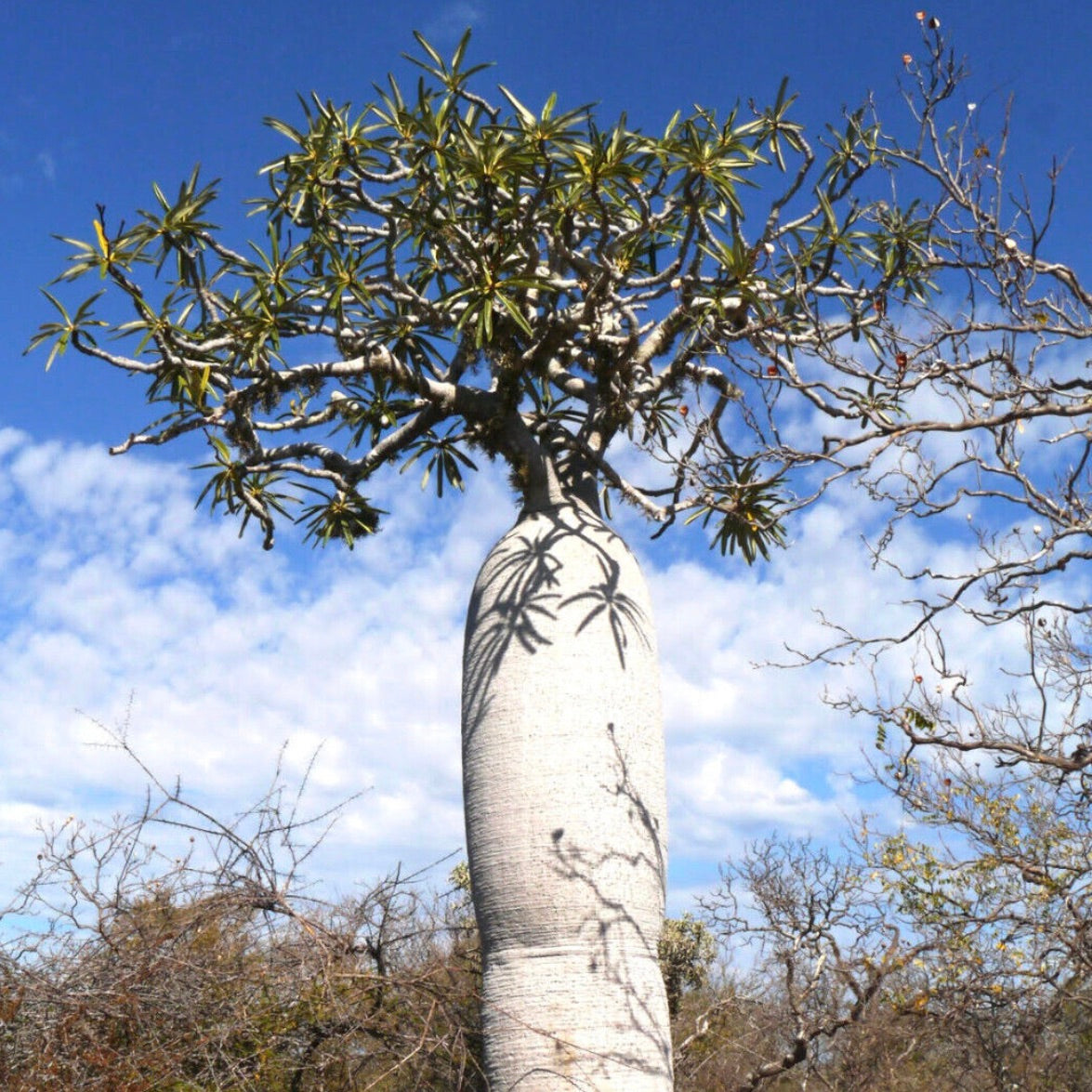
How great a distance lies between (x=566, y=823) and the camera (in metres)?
4.41

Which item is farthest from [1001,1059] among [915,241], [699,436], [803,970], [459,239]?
[459,239]

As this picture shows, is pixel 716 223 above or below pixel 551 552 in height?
above

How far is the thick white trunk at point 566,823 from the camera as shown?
4266 millimetres

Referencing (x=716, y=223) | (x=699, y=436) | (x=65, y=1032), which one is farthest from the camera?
(x=716, y=223)

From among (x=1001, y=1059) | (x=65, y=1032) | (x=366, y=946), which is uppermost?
(x=366, y=946)

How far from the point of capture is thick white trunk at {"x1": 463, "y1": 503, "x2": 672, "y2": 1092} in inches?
168

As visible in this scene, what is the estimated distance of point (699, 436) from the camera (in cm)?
496

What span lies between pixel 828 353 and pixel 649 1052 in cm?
266

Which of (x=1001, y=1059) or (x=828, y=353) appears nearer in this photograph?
(x=828, y=353)

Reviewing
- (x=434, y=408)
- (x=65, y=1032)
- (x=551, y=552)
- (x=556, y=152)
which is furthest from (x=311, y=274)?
(x=65, y=1032)

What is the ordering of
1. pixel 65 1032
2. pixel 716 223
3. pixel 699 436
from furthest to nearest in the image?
pixel 716 223 < pixel 699 436 < pixel 65 1032

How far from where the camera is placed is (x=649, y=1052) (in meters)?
4.31

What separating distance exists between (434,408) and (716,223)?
5.28 feet

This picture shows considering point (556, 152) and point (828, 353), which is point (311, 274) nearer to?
point (556, 152)
